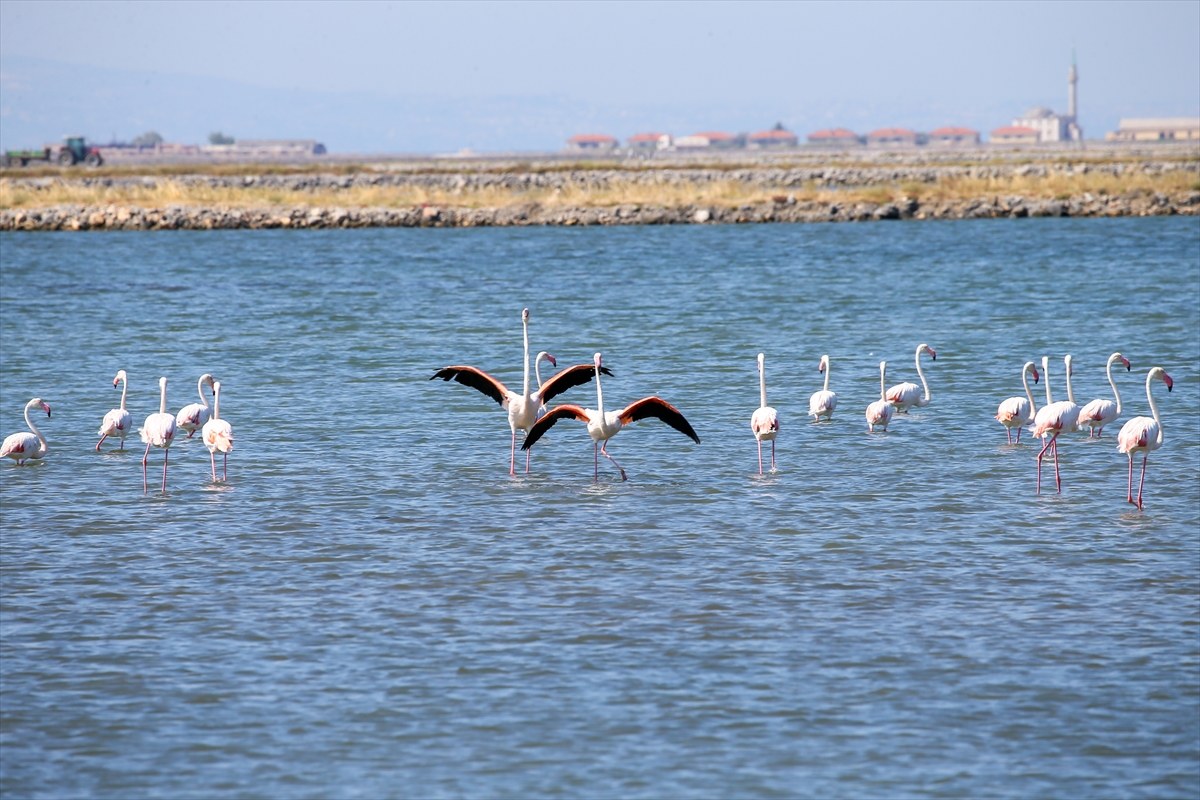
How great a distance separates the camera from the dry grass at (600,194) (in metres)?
60.2

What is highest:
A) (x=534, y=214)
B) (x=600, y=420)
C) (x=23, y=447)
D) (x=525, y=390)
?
(x=534, y=214)

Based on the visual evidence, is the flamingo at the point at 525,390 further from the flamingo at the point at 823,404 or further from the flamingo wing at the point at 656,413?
the flamingo at the point at 823,404

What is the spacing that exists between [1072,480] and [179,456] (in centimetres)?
979

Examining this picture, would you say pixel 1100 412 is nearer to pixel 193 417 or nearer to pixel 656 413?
pixel 656 413

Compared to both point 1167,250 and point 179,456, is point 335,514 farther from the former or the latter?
point 1167,250

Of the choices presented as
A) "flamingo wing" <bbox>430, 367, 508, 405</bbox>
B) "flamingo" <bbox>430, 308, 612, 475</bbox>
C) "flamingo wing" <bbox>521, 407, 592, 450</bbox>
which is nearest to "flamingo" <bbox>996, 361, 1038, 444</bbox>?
"flamingo" <bbox>430, 308, 612, 475</bbox>

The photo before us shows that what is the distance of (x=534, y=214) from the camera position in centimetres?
5978

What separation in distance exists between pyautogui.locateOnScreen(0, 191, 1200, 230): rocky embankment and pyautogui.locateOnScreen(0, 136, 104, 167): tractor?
133 feet

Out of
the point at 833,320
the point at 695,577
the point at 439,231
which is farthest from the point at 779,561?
the point at 439,231

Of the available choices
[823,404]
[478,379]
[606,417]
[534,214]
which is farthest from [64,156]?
[606,417]

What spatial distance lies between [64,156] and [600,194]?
54317 millimetres

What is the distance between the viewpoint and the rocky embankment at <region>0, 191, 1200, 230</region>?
56.6m

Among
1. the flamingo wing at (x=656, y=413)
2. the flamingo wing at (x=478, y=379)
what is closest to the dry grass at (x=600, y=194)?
the flamingo wing at (x=478, y=379)

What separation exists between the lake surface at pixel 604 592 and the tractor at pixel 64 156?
80.4 metres
